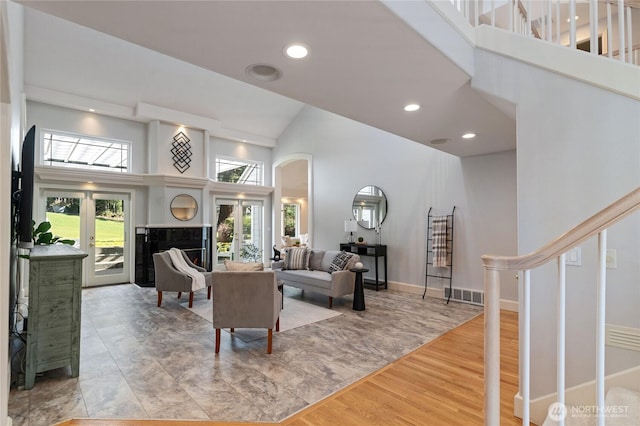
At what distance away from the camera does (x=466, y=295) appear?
5.38m

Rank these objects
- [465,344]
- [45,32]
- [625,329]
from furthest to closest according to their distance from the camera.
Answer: [45,32], [465,344], [625,329]

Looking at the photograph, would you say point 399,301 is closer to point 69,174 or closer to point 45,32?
point 69,174

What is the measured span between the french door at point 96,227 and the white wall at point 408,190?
4.31m

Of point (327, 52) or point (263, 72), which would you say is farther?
point (263, 72)

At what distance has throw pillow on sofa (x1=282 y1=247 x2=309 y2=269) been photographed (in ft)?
19.8

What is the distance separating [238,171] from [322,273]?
4.60m

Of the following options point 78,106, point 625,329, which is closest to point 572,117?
point 625,329

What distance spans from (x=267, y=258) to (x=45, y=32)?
6603 millimetres

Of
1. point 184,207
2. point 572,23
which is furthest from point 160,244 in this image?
point 572,23

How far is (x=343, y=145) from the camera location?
7.43 m

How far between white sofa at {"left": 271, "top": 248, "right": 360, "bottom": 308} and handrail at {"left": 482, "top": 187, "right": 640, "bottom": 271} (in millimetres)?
3630

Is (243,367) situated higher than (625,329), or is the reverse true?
(625,329)

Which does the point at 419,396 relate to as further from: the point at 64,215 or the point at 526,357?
the point at 64,215

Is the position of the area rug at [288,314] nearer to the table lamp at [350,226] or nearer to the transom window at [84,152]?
the table lamp at [350,226]
